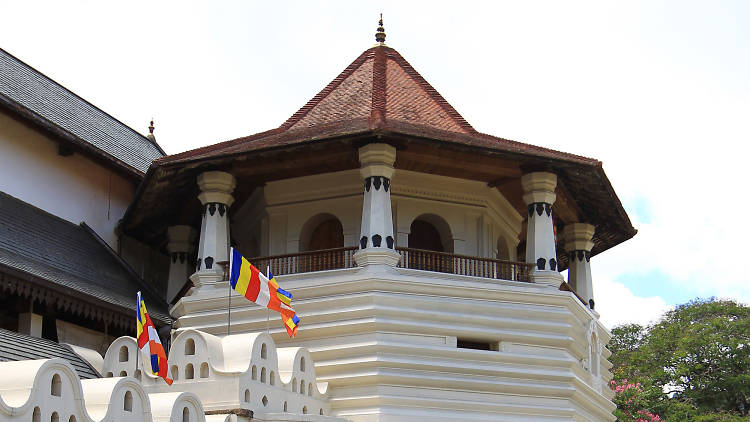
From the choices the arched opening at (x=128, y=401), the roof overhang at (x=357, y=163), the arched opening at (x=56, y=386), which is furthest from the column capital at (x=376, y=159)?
the arched opening at (x=56, y=386)

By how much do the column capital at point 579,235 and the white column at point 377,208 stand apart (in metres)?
5.30

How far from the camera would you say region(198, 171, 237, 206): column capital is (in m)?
18.9

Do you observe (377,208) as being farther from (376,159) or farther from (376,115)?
(376,115)

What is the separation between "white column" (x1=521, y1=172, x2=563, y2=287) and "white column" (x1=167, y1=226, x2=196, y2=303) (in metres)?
7.15

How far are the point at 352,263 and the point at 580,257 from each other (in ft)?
18.7

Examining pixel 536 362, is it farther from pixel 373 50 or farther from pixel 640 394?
pixel 640 394

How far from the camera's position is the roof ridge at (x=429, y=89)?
19812 millimetres

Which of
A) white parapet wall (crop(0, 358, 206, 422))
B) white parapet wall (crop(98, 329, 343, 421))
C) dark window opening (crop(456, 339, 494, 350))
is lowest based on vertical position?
white parapet wall (crop(0, 358, 206, 422))

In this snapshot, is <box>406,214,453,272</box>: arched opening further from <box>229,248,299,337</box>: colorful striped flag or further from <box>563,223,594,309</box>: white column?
<box>229,248,299,337</box>: colorful striped flag

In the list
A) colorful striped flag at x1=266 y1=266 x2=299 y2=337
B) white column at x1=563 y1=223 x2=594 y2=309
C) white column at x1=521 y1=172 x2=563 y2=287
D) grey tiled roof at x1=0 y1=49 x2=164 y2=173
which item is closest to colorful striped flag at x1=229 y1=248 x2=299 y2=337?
colorful striped flag at x1=266 y1=266 x2=299 y2=337

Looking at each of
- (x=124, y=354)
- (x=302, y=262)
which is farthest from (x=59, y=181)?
(x=124, y=354)

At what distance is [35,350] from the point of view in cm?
1479

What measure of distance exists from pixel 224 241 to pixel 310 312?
2390mm

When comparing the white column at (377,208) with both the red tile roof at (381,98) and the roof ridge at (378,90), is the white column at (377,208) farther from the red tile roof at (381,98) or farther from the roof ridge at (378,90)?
the red tile roof at (381,98)
